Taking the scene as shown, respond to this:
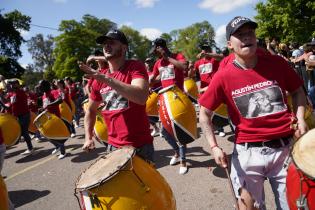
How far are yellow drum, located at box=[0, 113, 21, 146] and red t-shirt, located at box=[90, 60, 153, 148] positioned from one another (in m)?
5.70

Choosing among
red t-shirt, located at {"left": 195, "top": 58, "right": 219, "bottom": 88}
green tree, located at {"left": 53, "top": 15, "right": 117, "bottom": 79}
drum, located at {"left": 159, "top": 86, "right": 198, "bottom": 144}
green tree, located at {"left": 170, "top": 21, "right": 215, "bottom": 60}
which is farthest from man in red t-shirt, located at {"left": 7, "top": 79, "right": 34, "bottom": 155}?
green tree, located at {"left": 170, "top": 21, "right": 215, "bottom": 60}

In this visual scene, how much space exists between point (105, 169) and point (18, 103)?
7.47m

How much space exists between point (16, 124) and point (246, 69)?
7.32 meters

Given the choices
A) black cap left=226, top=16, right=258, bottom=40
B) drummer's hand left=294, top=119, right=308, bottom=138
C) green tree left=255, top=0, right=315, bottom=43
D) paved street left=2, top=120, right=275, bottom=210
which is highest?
green tree left=255, top=0, right=315, bottom=43

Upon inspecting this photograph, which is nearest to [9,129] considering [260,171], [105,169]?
[105,169]

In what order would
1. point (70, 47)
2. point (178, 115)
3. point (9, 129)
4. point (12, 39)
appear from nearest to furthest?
point (178, 115) → point (9, 129) → point (12, 39) → point (70, 47)

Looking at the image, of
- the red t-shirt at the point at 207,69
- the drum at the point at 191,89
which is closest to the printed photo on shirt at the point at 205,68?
the red t-shirt at the point at 207,69

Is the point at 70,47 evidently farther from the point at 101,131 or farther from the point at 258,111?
the point at 258,111

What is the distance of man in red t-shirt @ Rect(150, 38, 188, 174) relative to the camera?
19.7ft

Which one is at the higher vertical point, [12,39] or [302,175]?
[12,39]

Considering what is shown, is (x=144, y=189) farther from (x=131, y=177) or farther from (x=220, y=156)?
(x=220, y=156)

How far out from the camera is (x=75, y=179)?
673cm

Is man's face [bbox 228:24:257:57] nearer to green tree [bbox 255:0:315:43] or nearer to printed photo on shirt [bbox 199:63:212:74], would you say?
printed photo on shirt [bbox 199:63:212:74]

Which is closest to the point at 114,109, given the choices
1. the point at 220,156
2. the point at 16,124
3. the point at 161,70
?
the point at 220,156
